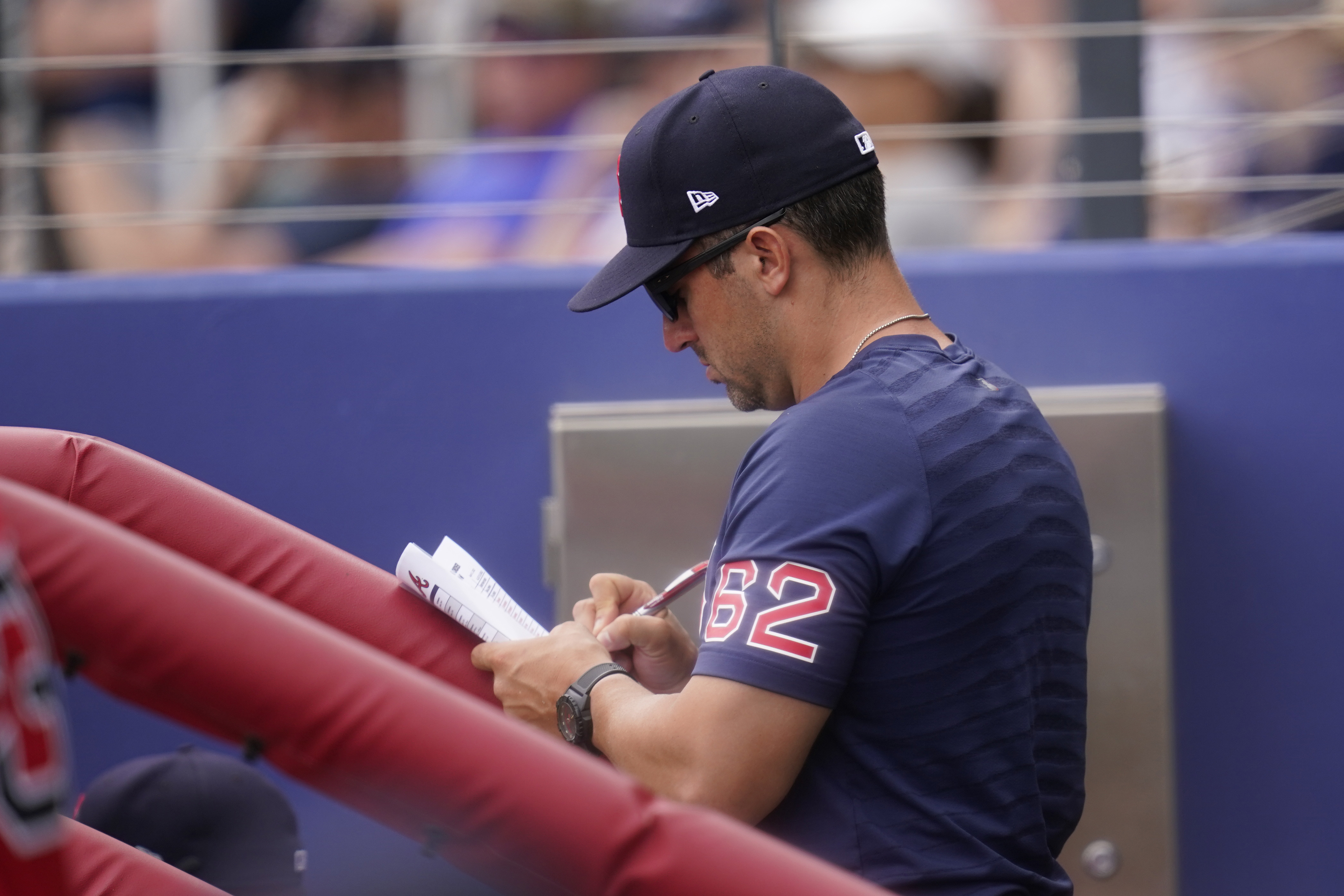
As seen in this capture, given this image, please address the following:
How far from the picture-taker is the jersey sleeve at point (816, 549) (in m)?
1.41

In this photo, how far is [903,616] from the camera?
1.49 metres

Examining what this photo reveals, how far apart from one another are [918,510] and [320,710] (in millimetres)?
691

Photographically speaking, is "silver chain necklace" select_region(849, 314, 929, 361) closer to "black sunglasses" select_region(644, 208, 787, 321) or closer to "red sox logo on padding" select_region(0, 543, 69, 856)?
"black sunglasses" select_region(644, 208, 787, 321)

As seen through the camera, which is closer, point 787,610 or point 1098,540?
point 787,610

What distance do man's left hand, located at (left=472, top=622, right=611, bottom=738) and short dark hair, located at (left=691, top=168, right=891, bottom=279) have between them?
1.65ft

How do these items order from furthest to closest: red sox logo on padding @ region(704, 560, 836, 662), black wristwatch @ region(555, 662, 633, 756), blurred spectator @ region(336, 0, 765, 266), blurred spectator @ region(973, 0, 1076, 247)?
1. blurred spectator @ region(336, 0, 765, 266)
2. blurred spectator @ region(973, 0, 1076, 247)
3. black wristwatch @ region(555, 662, 633, 756)
4. red sox logo on padding @ region(704, 560, 836, 662)

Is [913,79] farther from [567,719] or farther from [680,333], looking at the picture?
[567,719]

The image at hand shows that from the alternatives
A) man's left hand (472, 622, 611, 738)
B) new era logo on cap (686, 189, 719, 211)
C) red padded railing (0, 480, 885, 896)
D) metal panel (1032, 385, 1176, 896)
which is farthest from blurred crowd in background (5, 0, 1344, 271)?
red padded railing (0, 480, 885, 896)

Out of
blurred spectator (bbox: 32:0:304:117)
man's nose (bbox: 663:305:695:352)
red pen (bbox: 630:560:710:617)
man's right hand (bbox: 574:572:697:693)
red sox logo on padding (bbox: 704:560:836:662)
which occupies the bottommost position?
man's right hand (bbox: 574:572:697:693)

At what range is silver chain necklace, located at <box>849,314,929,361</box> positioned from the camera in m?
1.70

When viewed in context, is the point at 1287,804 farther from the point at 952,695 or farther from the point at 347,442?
the point at 347,442

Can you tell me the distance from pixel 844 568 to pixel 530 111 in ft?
9.44

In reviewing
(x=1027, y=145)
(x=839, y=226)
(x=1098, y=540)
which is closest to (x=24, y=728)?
(x=839, y=226)

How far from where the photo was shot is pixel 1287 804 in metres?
2.64
